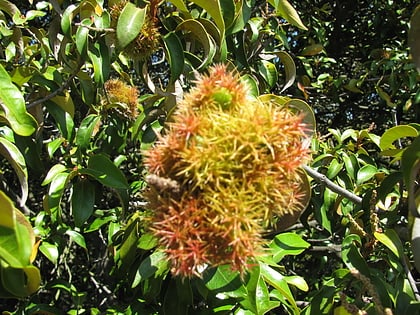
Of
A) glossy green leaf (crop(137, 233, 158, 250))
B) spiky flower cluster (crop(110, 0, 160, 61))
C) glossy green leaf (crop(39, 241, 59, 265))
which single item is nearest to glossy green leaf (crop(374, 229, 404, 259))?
glossy green leaf (crop(137, 233, 158, 250))

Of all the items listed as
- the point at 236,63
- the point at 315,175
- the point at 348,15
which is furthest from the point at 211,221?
the point at 348,15

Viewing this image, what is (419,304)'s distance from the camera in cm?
103

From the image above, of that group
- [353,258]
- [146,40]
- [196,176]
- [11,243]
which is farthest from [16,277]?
[353,258]

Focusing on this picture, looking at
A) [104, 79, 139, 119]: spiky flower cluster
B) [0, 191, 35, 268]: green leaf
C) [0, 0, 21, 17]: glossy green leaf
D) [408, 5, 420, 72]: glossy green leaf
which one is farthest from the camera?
[104, 79, 139, 119]: spiky flower cluster

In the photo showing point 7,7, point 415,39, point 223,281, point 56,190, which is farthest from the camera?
point 7,7

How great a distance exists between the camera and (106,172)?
4.05 ft

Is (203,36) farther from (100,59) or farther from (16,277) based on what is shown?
(16,277)

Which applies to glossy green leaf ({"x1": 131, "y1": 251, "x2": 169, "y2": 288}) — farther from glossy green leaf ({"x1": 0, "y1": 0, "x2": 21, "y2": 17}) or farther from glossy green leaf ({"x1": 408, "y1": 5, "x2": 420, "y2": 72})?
glossy green leaf ({"x1": 0, "y1": 0, "x2": 21, "y2": 17})

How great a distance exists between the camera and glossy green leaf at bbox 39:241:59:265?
1.52 m

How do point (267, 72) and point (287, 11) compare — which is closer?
point (287, 11)

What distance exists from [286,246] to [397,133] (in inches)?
19.2

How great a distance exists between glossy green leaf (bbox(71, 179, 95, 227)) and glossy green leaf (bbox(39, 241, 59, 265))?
250 millimetres

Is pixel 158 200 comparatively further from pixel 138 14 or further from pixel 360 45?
pixel 360 45

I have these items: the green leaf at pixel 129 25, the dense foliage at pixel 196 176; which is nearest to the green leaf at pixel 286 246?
the dense foliage at pixel 196 176
